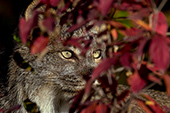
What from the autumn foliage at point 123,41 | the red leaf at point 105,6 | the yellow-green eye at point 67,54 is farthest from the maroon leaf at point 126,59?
the yellow-green eye at point 67,54

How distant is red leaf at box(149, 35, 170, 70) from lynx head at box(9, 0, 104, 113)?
1.39m

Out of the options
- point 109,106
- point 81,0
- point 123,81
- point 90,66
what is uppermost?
point 81,0

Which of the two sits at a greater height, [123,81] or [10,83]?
[10,83]

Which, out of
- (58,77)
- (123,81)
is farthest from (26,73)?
(123,81)

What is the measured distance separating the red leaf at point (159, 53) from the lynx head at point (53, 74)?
1.39 metres

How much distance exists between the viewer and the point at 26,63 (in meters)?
3.13

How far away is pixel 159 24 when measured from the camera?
Result: 5.43 ft

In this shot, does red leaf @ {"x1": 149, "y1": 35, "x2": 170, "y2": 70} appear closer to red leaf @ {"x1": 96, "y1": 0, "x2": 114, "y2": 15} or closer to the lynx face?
red leaf @ {"x1": 96, "y1": 0, "x2": 114, "y2": 15}

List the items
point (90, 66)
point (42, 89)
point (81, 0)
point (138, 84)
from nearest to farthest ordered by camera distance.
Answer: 1. point (138, 84)
2. point (81, 0)
3. point (90, 66)
4. point (42, 89)

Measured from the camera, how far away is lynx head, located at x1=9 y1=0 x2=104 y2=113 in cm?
299

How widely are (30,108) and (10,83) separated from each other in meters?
0.38

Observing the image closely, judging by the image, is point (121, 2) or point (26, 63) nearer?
point (121, 2)

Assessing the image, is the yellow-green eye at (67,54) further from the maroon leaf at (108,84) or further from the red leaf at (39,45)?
the red leaf at (39,45)

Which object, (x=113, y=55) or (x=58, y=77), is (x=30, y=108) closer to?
(x=58, y=77)
